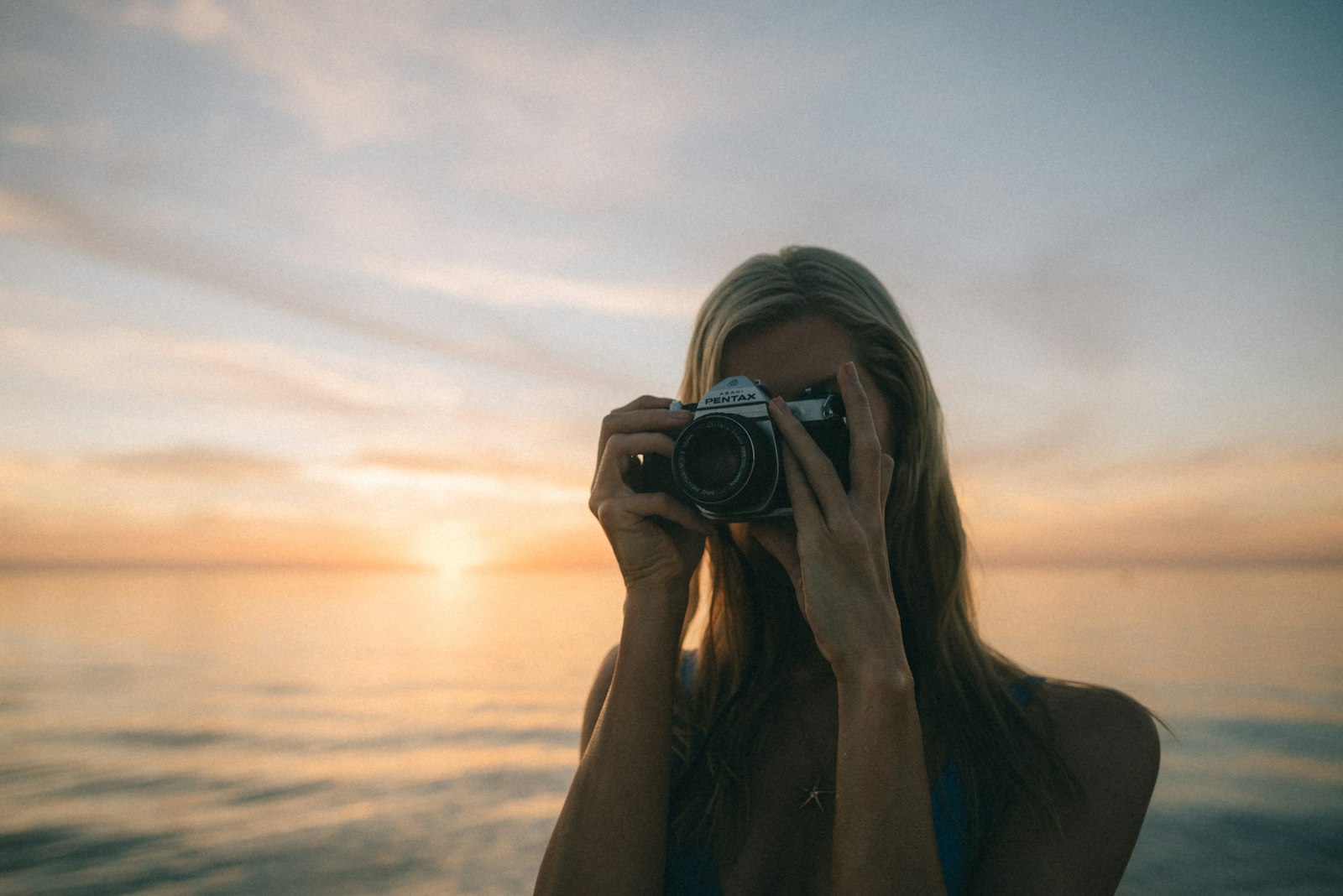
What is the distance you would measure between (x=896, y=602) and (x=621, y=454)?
0.79m

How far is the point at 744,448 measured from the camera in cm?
147

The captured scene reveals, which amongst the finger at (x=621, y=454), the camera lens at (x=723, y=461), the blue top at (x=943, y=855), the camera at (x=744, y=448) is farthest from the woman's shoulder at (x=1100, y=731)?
the finger at (x=621, y=454)

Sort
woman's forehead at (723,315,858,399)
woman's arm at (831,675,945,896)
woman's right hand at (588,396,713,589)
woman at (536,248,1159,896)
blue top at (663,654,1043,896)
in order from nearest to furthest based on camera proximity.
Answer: woman's arm at (831,675,945,896) → woman at (536,248,1159,896) → blue top at (663,654,1043,896) → woman's right hand at (588,396,713,589) → woman's forehead at (723,315,858,399)

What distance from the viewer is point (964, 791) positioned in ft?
4.56

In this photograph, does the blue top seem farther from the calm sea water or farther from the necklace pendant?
the calm sea water

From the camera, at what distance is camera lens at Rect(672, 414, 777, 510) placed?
1.46 meters

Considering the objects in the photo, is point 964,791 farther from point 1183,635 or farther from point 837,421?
point 1183,635

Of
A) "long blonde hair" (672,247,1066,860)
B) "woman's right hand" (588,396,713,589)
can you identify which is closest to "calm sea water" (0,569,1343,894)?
"long blonde hair" (672,247,1066,860)

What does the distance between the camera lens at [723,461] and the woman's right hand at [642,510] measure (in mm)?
89

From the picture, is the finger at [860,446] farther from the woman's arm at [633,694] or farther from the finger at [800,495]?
the woman's arm at [633,694]

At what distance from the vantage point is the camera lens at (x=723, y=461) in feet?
4.80

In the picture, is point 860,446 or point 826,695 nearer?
point 860,446

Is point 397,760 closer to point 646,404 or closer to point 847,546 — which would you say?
point 646,404

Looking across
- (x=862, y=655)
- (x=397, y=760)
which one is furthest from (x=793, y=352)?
(x=397, y=760)
